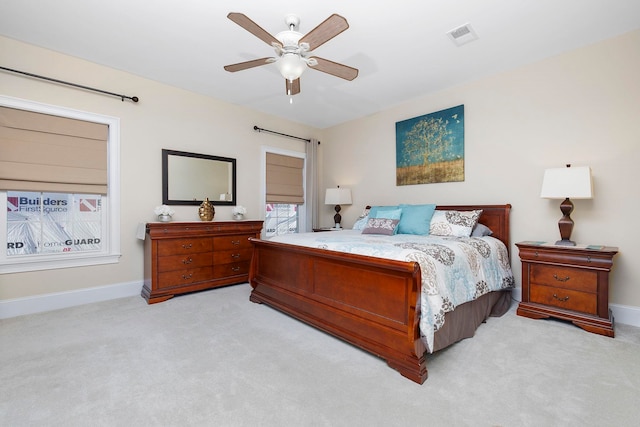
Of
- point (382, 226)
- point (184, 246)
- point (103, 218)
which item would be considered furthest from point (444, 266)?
point (103, 218)

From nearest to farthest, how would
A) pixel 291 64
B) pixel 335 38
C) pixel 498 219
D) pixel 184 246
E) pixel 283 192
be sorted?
pixel 291 64, pixel 335 38, pixel 498 219, pixel 184 246, pixel 283 192

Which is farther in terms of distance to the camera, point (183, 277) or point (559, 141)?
point (183, 277)

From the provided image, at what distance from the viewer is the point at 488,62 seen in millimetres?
3285

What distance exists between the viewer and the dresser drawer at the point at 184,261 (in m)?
3.45

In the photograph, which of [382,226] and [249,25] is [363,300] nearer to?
[382,226]

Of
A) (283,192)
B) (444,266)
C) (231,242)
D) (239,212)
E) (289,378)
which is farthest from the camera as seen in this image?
(283,192)

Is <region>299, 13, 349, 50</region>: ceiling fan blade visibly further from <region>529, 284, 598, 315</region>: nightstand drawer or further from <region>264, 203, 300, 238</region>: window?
<region>264, 203, 300, 238</region>: window

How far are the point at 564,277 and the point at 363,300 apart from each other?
1.98m

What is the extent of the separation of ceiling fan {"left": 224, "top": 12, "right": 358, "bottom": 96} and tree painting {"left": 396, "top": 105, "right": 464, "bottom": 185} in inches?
76.7

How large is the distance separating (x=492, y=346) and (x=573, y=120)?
2.49 m

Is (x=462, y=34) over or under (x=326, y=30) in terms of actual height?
over

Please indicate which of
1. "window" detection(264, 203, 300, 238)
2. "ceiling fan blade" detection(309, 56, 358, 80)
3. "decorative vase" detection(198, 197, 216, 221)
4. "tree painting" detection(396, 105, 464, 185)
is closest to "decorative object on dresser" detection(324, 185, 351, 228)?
"window" detection(264, 203, 300, 238)

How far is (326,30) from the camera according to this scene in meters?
2.02

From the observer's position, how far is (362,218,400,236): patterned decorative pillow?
348 cm
